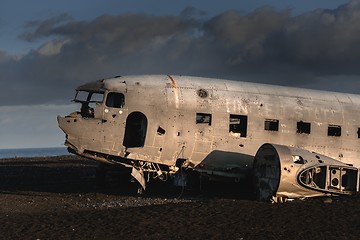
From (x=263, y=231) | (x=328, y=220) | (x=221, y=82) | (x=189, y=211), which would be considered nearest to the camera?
(x=263, y=231)

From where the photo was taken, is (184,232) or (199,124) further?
(199,124)

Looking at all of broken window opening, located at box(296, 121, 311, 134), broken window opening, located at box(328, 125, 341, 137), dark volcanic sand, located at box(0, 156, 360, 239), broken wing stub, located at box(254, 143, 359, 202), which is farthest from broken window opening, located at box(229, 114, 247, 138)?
dark volcanic sand, located at box(0, 156, 360, 239)

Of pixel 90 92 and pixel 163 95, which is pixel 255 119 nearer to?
pixel 163 95

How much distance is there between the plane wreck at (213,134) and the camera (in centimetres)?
2062

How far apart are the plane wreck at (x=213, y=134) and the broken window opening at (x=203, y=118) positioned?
0.04m

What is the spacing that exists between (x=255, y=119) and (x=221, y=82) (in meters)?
2.35

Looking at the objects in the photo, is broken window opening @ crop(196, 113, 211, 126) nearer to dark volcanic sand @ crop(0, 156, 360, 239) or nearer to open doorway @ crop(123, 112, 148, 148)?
open doorway @ crop(123, 112, 148, 148)

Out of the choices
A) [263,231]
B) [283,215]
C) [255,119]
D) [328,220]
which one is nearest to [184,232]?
[263,231]

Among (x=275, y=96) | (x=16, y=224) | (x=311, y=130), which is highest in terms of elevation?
(x=275, y=96)

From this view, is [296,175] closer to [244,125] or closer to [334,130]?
[244,125]

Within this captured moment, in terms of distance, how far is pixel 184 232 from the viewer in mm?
14195

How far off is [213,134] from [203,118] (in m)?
0.86

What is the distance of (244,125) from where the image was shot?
22.4 metres

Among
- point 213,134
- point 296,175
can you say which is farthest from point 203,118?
point 296,175
